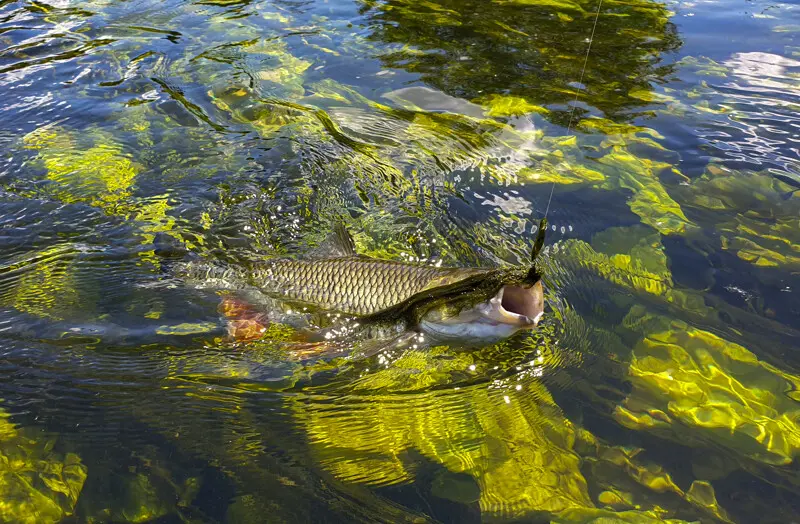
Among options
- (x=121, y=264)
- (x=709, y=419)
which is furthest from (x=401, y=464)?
(x=121, y=264)

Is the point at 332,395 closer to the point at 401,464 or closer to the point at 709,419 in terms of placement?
the point at 401,464

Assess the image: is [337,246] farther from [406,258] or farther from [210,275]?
[210,275]

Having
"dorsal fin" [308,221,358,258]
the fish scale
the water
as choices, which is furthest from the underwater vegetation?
"dorsal fin" [308,221,358,258]

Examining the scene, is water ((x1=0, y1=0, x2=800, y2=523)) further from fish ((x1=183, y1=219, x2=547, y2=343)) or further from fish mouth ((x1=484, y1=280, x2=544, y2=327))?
fish mouth ((x1=484, y1=280, x2=544, y2=327))

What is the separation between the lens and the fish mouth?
11.3 ft

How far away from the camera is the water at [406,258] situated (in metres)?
2.96

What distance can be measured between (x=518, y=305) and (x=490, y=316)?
0.18m

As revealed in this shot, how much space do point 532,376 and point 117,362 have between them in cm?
245

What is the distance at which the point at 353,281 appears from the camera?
13.2 feet

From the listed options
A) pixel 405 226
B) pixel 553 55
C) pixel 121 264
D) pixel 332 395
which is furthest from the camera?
pixel 553 55

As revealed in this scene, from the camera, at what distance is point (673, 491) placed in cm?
292

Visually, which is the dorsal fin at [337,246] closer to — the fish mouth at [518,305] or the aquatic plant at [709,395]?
the fish mouth at [518,305]

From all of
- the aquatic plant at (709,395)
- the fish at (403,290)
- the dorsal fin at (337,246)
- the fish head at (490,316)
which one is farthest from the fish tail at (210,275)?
the aquatic plant at (709,395)

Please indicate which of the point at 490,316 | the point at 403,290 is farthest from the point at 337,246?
the point at 490,316
